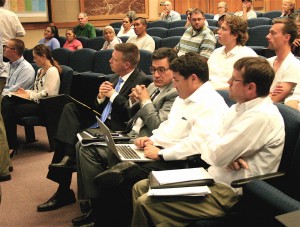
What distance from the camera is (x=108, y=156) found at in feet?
9.30

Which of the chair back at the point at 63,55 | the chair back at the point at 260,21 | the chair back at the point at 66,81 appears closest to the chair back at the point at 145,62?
the chair back at the point at 66,81

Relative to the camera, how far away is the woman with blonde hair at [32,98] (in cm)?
463

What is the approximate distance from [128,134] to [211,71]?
1.32 m

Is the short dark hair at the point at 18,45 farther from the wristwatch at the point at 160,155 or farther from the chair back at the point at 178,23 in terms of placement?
the chair back at the point at 178,23

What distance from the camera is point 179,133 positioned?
258 centimetres

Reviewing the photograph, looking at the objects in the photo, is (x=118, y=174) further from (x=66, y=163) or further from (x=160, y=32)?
(x=160, y=32)

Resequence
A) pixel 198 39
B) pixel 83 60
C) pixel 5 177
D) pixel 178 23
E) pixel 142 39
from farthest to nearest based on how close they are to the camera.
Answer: pixel 178 23 < pixel 142 39 < pixel 83 60 < pixel 198 39 < pixel 5 177

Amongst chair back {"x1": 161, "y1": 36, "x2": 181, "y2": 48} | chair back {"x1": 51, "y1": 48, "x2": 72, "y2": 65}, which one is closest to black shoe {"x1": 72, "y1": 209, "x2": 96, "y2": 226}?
chair back {"x1": 51, "y1": 48, "x2": 72, "y2": 65}

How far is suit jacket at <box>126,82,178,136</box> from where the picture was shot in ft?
9.52

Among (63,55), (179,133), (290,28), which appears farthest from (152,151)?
(63,55)

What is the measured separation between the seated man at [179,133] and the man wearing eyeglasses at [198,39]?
2.53 meters

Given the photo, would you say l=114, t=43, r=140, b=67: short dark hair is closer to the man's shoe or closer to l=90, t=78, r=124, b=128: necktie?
l=90, t=78, r=124, b=128: necktie

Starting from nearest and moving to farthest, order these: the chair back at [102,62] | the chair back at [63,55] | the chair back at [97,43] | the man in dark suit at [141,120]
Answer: the man in dark suit at [141,120] < the chair back at [102,62] < the chair back at [63,55] < the chair back at [97,43]

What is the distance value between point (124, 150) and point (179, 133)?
37 cm
